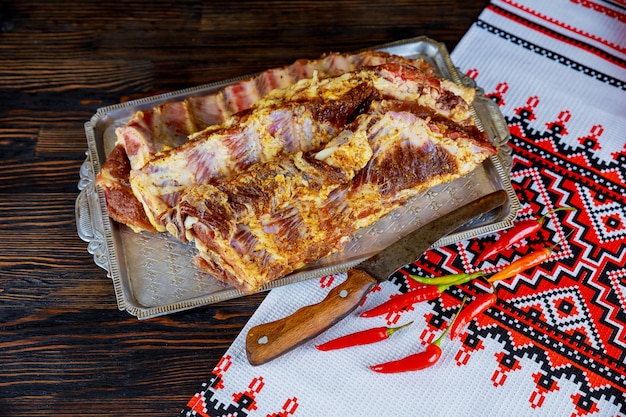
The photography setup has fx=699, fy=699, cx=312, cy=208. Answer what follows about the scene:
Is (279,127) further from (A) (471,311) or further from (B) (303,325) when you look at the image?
(A) (471,311)

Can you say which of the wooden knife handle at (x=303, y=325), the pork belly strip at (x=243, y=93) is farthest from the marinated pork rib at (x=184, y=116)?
the wooden knife handle at (x=303, y=325)

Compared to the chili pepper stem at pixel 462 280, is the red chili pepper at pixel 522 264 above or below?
above

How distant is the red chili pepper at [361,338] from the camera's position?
3621mm

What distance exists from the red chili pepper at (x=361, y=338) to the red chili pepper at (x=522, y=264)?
0.62 m

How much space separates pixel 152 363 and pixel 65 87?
6.93 ft

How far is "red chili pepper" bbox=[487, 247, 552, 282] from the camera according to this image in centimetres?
383

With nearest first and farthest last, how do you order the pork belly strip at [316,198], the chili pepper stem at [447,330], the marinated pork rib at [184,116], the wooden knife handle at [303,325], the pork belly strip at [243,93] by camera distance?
the pork belly strip at [316,198] < the wooden knife handle at [303,325] < the chili pepper stem at [447,330] < the marinated pork rib at [184,116] < the pork belly strip at [243,93]

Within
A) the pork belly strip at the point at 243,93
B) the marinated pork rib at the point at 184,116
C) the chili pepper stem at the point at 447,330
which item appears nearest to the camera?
the chili pepper stem at the point at 447,330

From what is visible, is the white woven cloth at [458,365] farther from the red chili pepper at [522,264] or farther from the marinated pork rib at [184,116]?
the marinated pork rib at [184,116]

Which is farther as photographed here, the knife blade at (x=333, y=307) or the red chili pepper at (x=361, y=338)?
the red chili pepper at (x=361, y=338)

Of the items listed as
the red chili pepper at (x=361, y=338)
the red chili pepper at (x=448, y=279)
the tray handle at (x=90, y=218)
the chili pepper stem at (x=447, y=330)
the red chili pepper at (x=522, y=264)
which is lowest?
Answer: the tray handle at (x=90, y=218)

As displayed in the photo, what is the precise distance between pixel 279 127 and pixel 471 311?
1409 mm

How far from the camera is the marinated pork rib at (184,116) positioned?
3.82 m

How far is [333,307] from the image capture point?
351 centimetres
